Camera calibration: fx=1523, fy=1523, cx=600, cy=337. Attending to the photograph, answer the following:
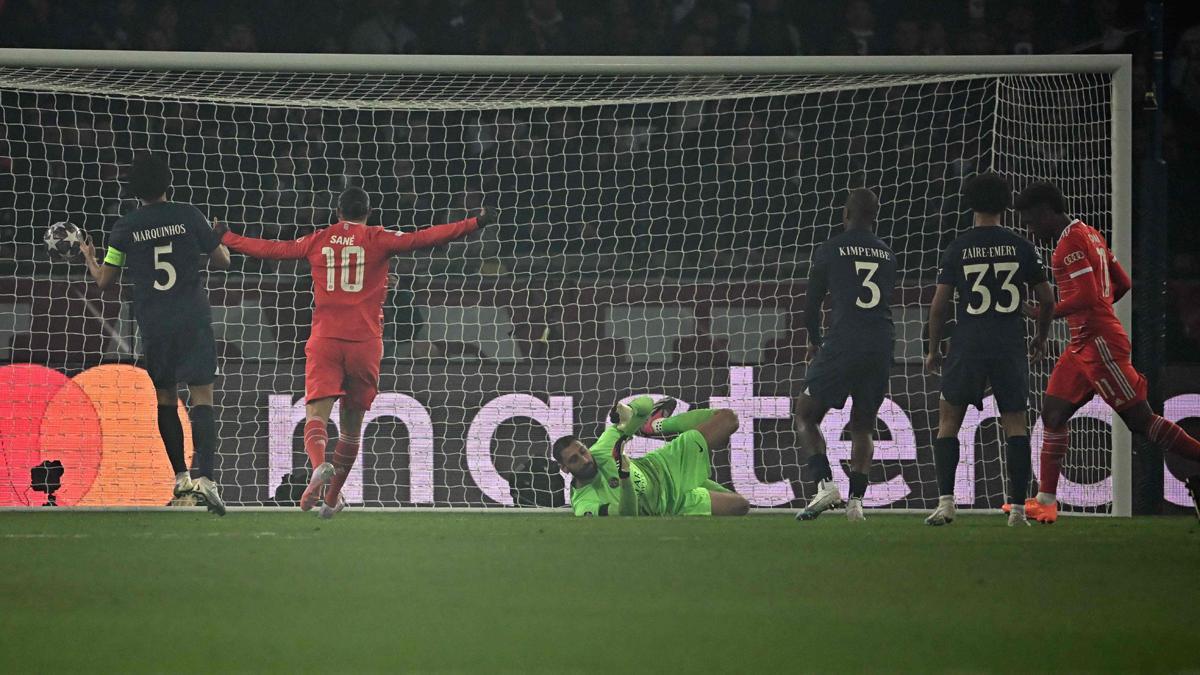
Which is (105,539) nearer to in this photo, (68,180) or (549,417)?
(549,417)

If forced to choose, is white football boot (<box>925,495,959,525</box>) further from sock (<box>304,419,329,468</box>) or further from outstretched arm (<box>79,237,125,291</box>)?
outstretched arm (<box>79,237,125,291</box>)

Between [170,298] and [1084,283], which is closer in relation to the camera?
[1084,283]

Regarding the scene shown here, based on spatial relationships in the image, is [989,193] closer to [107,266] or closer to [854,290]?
[854,290]

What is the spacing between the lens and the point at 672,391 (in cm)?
913

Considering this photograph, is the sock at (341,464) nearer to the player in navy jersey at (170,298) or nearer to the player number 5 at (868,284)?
the player in navy jersey at (170,298)

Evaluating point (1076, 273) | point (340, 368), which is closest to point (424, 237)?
point (340, 368)

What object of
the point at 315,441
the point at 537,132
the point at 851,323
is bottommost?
the point at 315,441

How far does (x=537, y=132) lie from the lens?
11.0 meters

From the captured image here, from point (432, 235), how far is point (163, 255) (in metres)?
1.34

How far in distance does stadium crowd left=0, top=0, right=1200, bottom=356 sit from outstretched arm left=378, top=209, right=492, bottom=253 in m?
2.26

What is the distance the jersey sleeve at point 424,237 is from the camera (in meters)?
7.20

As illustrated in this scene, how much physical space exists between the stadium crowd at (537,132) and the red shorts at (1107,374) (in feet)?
9.04

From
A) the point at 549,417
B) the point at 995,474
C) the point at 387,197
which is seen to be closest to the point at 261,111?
the point at 387,197

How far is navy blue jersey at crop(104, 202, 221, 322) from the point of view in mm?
7473
